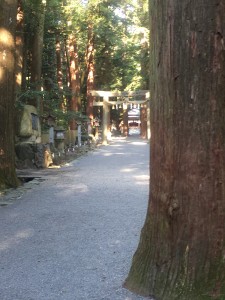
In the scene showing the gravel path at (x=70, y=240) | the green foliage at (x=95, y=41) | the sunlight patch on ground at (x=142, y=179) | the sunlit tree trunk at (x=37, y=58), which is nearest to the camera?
the gravel path at (x=70, y=240)

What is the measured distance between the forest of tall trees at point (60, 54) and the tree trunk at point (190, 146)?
6562 millimetres

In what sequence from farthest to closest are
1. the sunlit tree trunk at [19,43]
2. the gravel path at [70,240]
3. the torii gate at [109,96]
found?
the torii gate at [109,96]
the sunlit tree trunk at [19,43]
the gravel path at [70,240]

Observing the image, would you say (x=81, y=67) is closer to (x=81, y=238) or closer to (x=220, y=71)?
(x=81, y=238)

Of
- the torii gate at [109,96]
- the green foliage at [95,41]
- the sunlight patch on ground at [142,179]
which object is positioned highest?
the green foliage at [95,41]

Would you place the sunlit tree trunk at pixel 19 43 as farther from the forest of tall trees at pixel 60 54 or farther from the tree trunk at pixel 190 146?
the tree trunk at pixel 190 146

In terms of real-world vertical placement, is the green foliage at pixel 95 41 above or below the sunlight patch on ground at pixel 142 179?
above

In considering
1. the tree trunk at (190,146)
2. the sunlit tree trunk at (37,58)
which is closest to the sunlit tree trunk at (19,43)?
the sunlit tree trunk at (37,58)

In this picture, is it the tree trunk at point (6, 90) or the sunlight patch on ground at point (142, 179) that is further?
the sunlight patch on ground at point (142, 179)

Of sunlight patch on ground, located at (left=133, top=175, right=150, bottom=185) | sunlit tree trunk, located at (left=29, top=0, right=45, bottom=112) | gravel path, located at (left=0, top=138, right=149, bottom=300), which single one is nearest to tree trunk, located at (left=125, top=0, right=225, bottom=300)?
gravel path, located at (left=0, top=138, right=149, bottom=300)

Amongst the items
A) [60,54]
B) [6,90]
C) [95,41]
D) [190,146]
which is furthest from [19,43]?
[95,41]

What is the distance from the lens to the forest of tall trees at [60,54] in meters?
9.20

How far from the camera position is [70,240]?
5.09 metres

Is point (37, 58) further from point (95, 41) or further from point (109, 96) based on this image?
point (95, 41)

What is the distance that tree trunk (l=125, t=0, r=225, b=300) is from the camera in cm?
279
